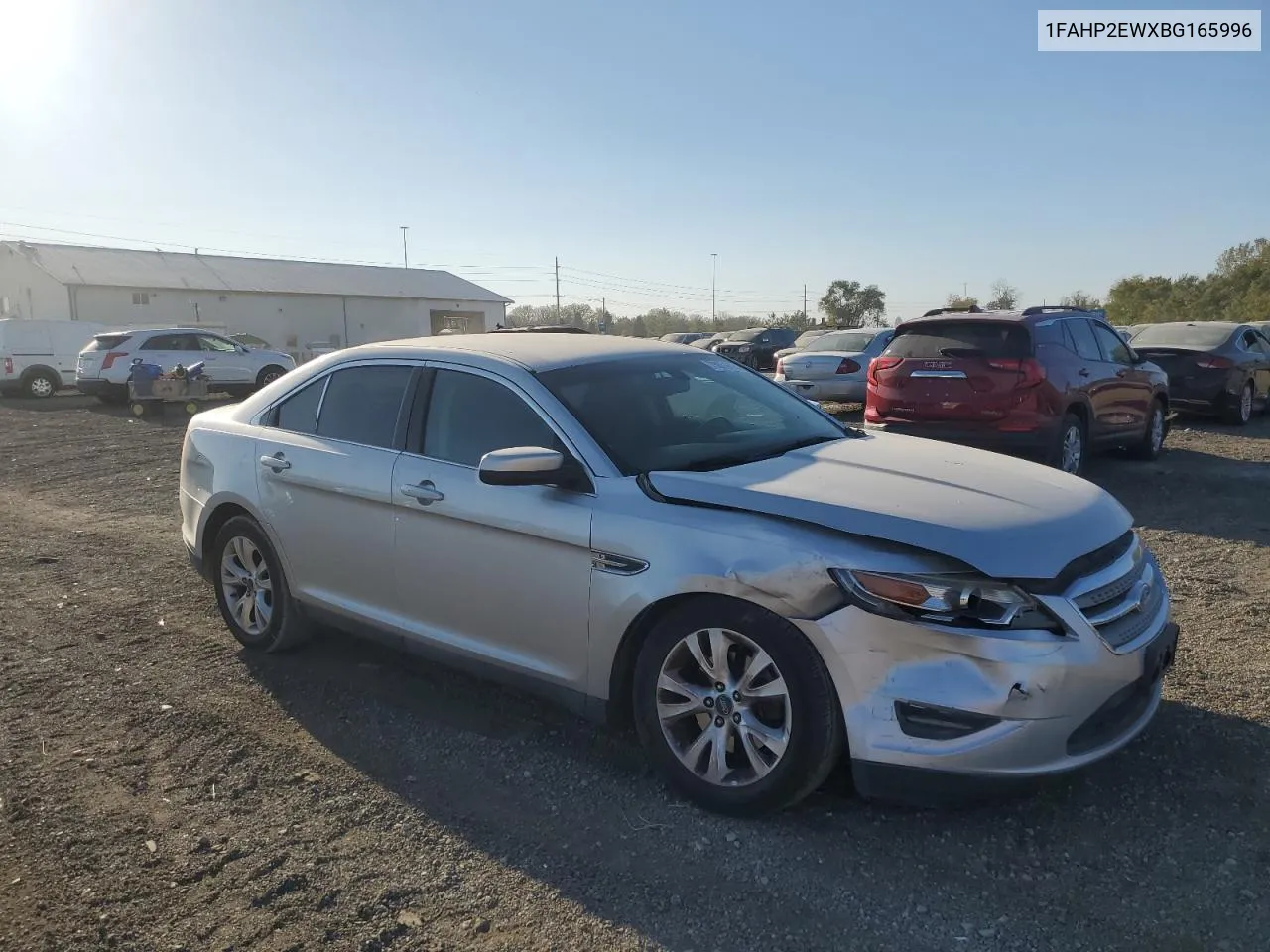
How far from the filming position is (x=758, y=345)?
3023 cm

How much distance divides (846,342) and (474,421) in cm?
1363

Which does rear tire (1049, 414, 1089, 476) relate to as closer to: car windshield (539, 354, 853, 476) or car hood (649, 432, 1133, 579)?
car windshield (539, 354, 853, 476)

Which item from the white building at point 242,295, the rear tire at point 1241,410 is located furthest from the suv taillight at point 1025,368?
the white building at point 242,295

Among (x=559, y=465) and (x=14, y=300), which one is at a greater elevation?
(x=14, y=300)

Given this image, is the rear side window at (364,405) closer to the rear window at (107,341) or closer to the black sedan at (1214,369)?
the black sedan at (1214,369)

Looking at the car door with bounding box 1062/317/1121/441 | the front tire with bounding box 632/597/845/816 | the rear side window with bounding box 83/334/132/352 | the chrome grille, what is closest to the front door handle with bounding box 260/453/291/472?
the front tire with bounding box 632/597/845/816

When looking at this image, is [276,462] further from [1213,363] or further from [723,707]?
[1213,363]

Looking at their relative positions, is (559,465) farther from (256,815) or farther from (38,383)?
(38,383)

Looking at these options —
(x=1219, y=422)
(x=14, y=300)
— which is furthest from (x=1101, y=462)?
(x=14, y=300)

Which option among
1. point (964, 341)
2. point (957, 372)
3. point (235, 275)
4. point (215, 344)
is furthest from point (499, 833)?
point (235, 275)

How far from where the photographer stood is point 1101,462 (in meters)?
10.5

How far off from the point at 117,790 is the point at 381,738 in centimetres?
98

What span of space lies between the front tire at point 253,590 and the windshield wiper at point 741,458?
7.57 feet

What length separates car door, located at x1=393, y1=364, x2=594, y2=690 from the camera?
3543 millimetres
